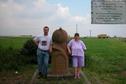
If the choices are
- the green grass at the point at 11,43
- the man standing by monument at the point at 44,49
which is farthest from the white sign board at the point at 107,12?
the green grass at the point at 11,43

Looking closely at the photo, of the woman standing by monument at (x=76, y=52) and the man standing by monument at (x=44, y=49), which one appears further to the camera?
the woman standing by monument at (x=76, y=52)

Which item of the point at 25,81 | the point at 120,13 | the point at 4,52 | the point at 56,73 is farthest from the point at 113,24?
the point at 4,52

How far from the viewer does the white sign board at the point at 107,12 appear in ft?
61.5

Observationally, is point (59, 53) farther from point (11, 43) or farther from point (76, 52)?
point (11, 43)

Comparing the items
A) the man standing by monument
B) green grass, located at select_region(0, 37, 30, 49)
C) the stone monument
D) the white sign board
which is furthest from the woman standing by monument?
green grass, located at select_region(0, 37, 30, 49)

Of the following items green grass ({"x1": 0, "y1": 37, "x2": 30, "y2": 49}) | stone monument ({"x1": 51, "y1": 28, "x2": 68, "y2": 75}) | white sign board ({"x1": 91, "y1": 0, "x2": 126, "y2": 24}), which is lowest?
green grass ({"x1": 0, "y1": 37, "x2": 30, "y2": 49})

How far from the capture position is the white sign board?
61.5ft

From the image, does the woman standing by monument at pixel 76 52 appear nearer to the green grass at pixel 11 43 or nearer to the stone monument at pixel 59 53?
the stone monument at pixel 59 53

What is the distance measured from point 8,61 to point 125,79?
6.36 metres

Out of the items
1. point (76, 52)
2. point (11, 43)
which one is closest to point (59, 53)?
→ point (76, 52)

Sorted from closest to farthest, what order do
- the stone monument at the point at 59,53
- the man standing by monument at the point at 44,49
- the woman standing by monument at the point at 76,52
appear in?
the man standing by monument at the point at 44,49
the woman standing by monument at the point at 76,52
the stone monument at the point at 59,53

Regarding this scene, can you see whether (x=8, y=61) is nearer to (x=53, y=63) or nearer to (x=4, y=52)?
(x=4, y=52)

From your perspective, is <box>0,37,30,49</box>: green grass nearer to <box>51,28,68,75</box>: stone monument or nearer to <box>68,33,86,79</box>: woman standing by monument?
<box>51,28,68,75</box>: stone monument

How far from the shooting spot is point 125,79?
56.6 ft
